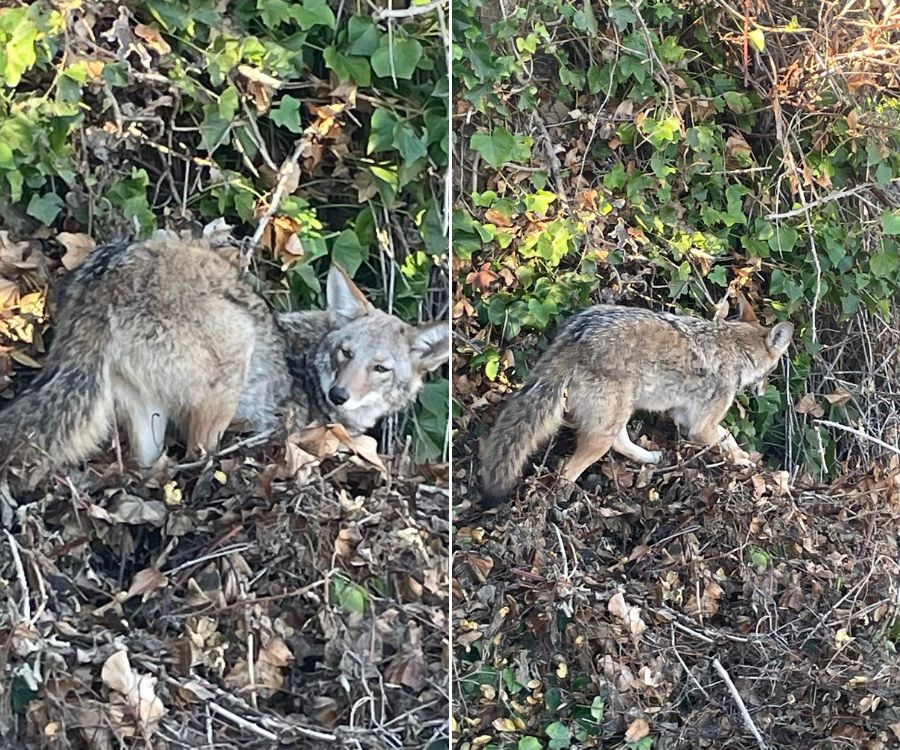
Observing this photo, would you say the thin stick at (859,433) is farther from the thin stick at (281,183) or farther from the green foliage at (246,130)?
the thin stick at (281,183)

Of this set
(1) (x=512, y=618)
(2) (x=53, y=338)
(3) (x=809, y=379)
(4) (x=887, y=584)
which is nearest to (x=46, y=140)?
(2) (x=53, y=338)

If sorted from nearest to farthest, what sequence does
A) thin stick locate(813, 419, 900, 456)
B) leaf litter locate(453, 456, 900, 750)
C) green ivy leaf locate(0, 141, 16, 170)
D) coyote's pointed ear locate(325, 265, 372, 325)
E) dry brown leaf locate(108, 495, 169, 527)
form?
green ivy leaf locate(0, 141, 16, 170), dry brown leaf locate(108, 495, 169, 527), coyote's pointed ear locate(325, 265, 372, 325), leaf litter locate(453, 456, 900, 750), thin stick locate(813, 419, 900, 456)

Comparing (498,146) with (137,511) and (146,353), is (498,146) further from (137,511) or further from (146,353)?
(137,511)

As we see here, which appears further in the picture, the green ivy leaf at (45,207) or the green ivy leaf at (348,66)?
the green ivy leaf at (348,66)

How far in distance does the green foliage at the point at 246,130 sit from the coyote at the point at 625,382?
0.16 metres

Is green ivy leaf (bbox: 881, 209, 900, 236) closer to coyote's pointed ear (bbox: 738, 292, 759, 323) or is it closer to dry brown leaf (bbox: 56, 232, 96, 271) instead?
coyote's pointed ear (bbox: 738, 292, 759, 323)

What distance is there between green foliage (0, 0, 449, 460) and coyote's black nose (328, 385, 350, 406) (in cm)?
15

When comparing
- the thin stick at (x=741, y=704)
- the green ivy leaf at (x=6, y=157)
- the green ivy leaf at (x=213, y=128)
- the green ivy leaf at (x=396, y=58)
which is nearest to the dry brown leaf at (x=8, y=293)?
the green ivy leaf at (x=6, y=157)

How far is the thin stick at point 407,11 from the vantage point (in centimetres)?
185

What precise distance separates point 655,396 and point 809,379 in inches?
14.7

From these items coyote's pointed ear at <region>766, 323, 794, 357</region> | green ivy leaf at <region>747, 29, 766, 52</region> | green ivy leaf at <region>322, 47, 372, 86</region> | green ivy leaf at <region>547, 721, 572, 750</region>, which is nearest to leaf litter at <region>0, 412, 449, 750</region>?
A: green ivy leaf at <region>547, 721, 572, 750</region>

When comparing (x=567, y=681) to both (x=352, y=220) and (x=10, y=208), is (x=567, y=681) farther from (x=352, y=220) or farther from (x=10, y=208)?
(x=10, y=208)

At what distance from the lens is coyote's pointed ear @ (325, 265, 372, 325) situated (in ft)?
6.18

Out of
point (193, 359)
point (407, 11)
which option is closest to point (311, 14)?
point (407, 11)
